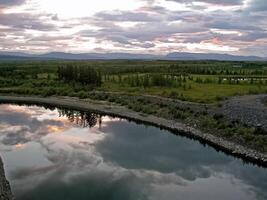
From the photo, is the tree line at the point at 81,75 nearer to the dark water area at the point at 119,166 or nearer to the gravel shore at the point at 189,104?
the gravel shore at the point at 189,104

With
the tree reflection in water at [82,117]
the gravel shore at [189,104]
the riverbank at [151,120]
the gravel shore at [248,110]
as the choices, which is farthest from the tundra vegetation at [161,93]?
the tree reflection in water at [82,117]

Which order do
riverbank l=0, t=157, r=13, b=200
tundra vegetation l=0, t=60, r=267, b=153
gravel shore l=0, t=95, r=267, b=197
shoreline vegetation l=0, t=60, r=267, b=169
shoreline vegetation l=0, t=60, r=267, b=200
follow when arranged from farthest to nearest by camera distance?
tundra vegetation l=0, t=60, r=267, b=153
shoreline vegetation l=0, t=60, r=267, b=169
shoreline vegetation l=0, t=60, r=267, b=200
gravel shore l=0, t=95, r=267, b=197
riverbank l=0, t=157, r=13, b=200

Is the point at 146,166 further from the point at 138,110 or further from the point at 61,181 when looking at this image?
the point at 138,110

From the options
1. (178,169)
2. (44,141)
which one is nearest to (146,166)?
(178,169)

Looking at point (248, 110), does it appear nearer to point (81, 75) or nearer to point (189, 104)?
point (189, 104)

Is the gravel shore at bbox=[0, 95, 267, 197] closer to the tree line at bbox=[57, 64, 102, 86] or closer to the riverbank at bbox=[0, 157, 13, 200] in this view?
the riverbank at bbox=[0, 157, 13, 200]

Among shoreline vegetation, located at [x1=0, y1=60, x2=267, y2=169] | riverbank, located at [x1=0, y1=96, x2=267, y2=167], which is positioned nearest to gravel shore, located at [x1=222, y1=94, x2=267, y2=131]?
shoreline vegetation, located at [x1=0, y1=60, x2=267, y2=169]
